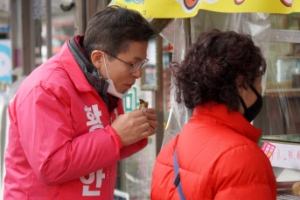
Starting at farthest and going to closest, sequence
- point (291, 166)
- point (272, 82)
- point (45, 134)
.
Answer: point (272, 82)
point (291, 166)
point (45, 134)

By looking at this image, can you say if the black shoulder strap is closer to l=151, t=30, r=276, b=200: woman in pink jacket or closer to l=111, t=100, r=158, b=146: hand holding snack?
l=151, t=30, r=276, b=200: woman in pink jacket

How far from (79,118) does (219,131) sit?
68cm

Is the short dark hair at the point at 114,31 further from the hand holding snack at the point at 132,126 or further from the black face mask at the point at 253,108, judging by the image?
the black face mask at the point at 253,108

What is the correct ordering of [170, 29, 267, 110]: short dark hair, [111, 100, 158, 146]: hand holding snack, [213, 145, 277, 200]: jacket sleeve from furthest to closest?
[111, 100, 158, 146]: hand holding snack
[170, 29, 267, 110]: short dark hair
[213, 145, 277, 200]: jacket sleeve

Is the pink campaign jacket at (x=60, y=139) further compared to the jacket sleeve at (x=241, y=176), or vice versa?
the pink campaign jacket at (x=60, y=139)

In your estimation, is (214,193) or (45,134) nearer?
(214,193)

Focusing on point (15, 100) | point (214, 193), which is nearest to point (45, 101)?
point (15, 100)

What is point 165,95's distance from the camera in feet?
15.2

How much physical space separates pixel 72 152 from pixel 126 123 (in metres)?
0.29

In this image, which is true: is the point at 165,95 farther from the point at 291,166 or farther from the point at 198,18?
the point at 291,166

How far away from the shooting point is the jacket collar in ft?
6.67

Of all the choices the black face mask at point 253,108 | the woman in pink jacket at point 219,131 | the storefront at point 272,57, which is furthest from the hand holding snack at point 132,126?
the storefront at point 272,57

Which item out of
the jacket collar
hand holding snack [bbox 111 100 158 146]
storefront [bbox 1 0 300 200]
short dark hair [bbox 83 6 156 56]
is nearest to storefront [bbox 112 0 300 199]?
storefront [bbox 1 0 300 200]

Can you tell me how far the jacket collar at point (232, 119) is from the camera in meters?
2.03
